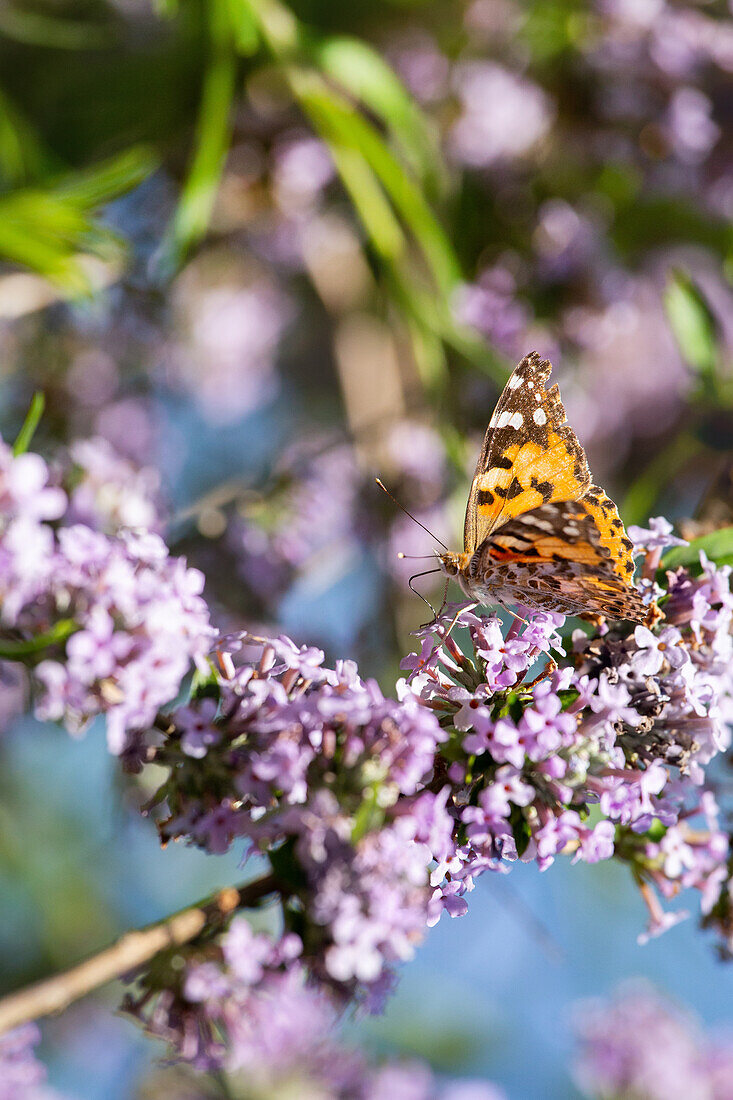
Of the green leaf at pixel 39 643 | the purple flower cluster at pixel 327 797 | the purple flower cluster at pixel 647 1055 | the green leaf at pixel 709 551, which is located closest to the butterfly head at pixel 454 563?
the green leaf at pixel 709 551

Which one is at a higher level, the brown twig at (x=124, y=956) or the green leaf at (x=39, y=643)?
the green leaf at (x=39, y=643)

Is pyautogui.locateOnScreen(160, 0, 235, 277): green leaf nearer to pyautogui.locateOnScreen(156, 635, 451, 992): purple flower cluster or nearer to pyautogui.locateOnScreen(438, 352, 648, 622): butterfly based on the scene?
pyautogui.locateOnScreen(438, 352, 648, 622): butterfly

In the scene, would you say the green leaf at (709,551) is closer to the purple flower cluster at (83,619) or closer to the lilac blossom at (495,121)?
the purple flower cluster at (83,619)

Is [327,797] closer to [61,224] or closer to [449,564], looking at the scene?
[449,564]

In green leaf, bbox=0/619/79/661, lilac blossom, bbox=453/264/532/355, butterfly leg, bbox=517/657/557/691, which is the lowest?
lilac blossom, bbox=453/264/532/355

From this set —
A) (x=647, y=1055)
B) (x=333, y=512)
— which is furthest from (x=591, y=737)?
(x=647, y=1055)

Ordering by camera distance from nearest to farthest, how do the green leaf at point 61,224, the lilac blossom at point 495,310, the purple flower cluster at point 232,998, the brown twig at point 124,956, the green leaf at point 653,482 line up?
the brown twig at point 124,956 → the purple flower cluster at point 232,998 → the green leaf at point 61,224 → the green leaf at point 653,482 → the lilac blossom at point 495,310

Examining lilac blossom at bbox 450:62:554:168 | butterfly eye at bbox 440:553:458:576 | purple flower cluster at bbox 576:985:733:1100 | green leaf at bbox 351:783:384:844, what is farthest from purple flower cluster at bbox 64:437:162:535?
purple flower cluster at bbox 576:985:733:1100
